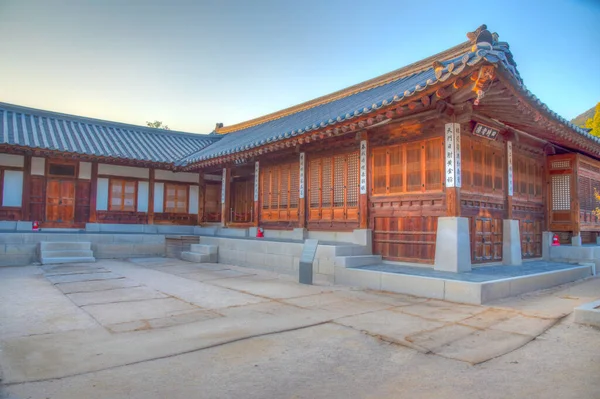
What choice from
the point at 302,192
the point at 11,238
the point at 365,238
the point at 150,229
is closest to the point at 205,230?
the point at 150,229

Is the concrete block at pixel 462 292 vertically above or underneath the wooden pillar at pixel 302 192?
underneath

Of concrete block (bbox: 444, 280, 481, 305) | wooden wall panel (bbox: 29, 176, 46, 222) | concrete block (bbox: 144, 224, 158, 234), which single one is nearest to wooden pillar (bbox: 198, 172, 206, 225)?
concrete block (bbox: 144, 224, 158, 234)

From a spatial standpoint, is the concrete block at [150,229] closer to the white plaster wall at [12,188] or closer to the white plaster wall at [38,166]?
the white plaster wall at [38,166]

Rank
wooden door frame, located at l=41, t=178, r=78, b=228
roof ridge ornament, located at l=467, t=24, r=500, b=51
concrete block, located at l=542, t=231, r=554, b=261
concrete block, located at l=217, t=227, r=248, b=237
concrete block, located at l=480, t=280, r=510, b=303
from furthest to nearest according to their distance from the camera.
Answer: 1. concrete block, located at l=217, t=227, r=248, b=237
2. wooden door frame, located at l=41, t=178, r=78, b=228
3. concrete block, located at l=542, t=231, r=554, b=261
4. roof ridge ornament, located at l=467, t=24, r=500, b=51
5. concrete block, located at l=480, t=280, r=510, b=303

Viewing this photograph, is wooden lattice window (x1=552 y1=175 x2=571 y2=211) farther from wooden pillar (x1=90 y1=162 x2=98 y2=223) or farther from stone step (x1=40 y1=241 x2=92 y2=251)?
wooden pillar (x1=90 y1=162 x2=98 y2=223)

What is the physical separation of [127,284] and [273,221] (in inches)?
207

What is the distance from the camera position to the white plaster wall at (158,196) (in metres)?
15.2

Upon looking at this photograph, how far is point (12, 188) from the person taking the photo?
1265cm

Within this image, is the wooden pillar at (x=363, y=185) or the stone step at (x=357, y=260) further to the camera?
the wooden pillar at (x=363, y=185)

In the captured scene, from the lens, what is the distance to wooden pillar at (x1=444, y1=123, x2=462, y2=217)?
7801mm

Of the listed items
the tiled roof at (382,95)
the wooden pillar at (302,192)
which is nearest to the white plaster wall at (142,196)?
the tiled roof at (382,95)

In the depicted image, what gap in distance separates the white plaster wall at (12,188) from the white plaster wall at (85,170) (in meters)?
1.72

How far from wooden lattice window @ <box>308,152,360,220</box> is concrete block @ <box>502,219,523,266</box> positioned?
3.57 meters

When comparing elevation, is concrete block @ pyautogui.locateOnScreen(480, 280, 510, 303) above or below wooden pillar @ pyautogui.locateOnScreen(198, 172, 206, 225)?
below
